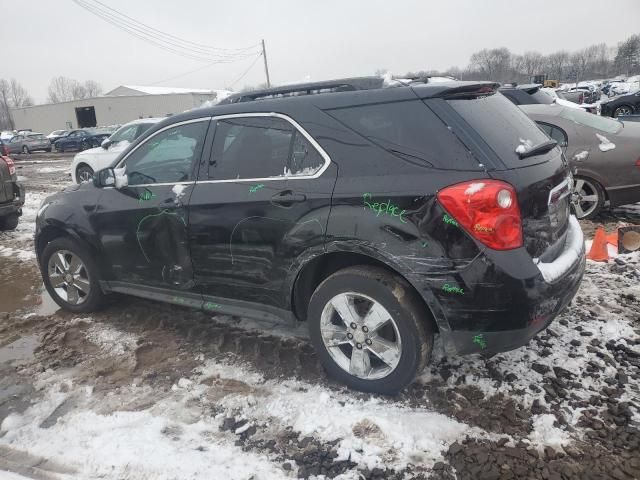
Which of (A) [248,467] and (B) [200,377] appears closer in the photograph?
(A) [248,467]

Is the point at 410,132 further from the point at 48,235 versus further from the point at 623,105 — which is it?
the point at 623,105

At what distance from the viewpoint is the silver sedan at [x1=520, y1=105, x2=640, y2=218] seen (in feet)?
19.8

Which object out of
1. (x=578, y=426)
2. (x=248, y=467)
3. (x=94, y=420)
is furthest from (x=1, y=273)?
(x=578, y=426)

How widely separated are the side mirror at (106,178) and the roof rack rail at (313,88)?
1.21 m

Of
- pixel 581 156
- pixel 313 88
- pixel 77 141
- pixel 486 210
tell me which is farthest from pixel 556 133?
pixel 77 141

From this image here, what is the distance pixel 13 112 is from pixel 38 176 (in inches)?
2330

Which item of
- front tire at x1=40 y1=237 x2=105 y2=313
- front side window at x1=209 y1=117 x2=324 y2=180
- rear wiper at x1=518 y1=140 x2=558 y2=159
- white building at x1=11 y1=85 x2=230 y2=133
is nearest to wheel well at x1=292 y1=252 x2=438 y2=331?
front side window at x1=209 y1=117 x2=324 y2=180

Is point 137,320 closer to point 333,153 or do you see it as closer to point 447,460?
point 333,153

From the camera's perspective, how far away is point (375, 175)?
2.78 m

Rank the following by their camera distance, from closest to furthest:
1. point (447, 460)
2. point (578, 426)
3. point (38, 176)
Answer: point (447, 460) → point (578, 426) → point (38, 176)

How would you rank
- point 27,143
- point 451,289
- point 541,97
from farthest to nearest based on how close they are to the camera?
point 27,143
point 541,97
point 451,289

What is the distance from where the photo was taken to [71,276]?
4527 mm

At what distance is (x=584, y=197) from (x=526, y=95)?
3.25m

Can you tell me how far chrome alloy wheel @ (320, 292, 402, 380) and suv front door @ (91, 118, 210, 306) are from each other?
1179mm
